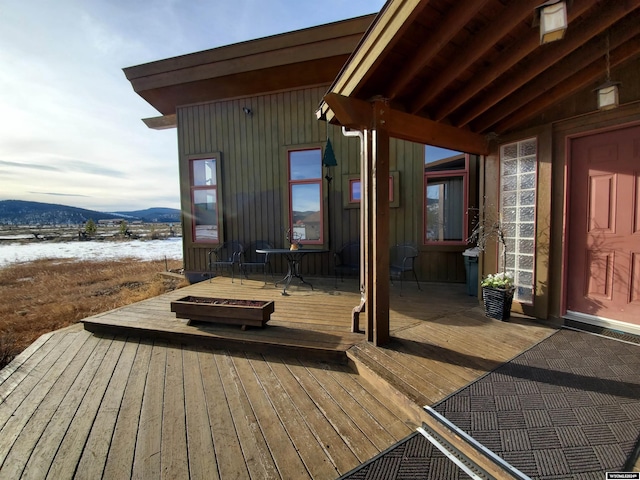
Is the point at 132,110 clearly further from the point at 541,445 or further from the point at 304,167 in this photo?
the point at 541,445

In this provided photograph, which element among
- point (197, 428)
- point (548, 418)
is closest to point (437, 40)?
point (548, 418)

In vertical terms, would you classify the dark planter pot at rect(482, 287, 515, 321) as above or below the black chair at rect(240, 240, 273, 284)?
below

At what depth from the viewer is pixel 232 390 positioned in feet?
6.88

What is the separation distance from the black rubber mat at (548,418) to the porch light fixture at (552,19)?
2.02 m

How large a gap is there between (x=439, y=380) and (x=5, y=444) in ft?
8.65

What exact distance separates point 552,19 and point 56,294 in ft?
30.0

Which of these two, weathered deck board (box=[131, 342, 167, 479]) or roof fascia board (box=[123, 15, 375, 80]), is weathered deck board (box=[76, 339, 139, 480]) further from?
roof fascia board (box=[123, 15, 375, 80])

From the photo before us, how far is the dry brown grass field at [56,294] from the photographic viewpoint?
408 centimetres

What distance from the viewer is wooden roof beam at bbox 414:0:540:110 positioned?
1.72 meters

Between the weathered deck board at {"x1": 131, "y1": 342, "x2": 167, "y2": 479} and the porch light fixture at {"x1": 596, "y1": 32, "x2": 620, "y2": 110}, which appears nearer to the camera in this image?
the weathered deck board at {"x1": 131, "y1": 342, "x2": 167, "y2": 479}

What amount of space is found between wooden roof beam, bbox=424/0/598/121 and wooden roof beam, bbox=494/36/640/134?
30.7 inches

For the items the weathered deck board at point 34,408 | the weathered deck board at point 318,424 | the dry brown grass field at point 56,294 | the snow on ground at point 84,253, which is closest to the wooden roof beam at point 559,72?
the weathered deck board at point 318,424

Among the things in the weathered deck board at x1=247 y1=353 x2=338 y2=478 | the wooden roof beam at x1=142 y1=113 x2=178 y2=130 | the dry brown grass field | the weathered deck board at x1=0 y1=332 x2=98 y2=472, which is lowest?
the dry brown grass field

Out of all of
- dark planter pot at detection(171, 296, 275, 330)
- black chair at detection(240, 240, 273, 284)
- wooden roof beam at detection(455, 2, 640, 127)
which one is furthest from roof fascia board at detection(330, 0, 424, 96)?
black chair at detection(240, 240, 273, 284)
